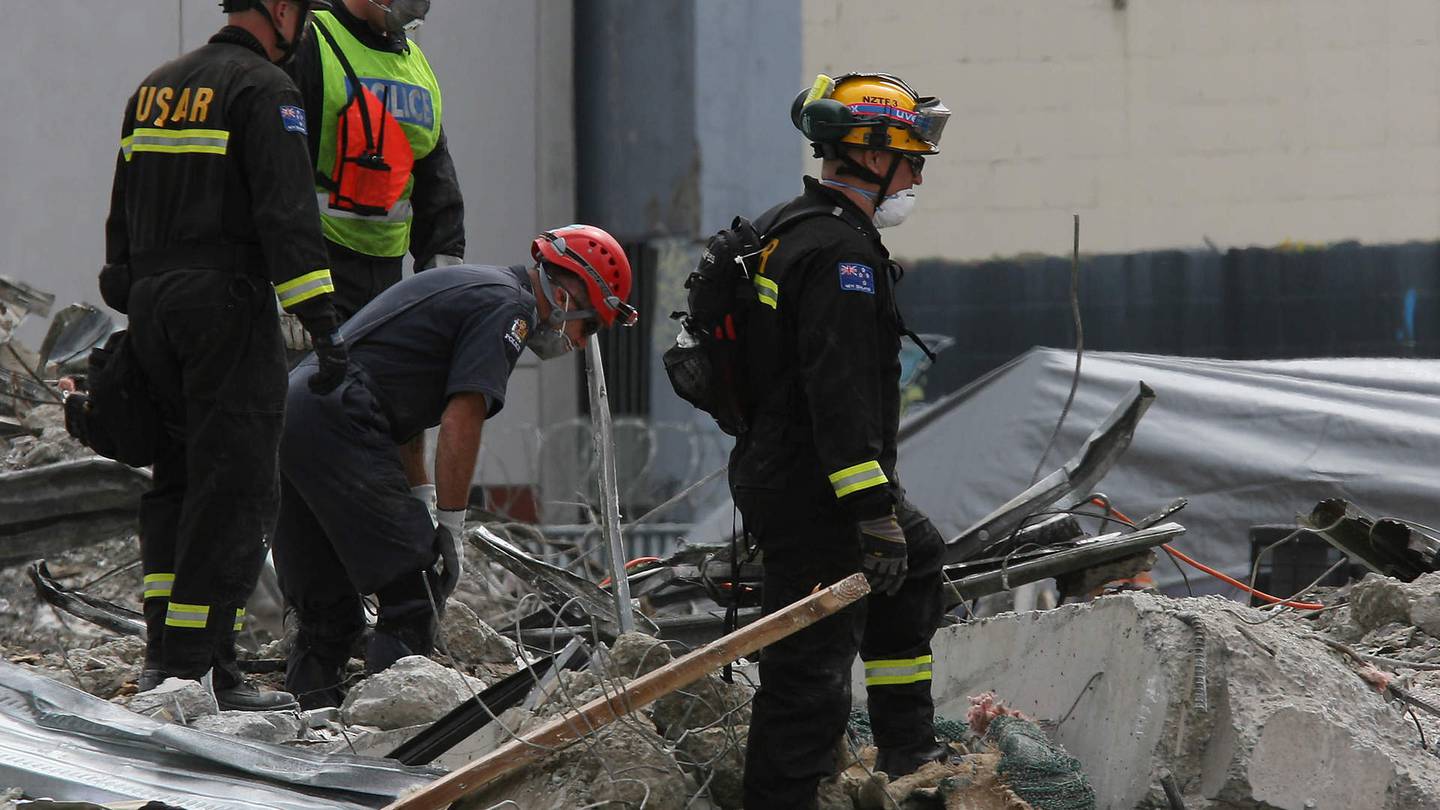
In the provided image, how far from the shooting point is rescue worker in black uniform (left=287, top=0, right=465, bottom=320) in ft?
17.0

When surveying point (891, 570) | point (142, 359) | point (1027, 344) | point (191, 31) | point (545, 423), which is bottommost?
point (545, 423)

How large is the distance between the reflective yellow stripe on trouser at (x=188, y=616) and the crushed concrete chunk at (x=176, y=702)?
149mm

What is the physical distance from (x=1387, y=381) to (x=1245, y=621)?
5.27 metres

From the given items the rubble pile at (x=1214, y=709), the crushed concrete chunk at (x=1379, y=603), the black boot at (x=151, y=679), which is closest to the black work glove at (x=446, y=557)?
the black boot at (x=151, y=679)

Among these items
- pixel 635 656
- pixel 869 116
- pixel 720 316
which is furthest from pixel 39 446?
pixel 869 116

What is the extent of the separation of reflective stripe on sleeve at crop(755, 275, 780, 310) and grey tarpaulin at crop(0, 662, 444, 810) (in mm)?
1286

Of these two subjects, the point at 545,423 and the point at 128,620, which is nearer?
the point at 128,620

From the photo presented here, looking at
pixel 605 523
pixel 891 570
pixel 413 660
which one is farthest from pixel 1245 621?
pixel 413 660

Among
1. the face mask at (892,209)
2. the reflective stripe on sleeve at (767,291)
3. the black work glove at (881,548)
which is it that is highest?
the face mask at (892,209)

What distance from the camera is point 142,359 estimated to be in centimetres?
425

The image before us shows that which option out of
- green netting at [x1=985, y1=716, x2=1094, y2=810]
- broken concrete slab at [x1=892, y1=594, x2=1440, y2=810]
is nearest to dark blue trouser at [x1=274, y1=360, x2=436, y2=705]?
green netting at [x1=985, y1=716, x2=1094, y2=810]

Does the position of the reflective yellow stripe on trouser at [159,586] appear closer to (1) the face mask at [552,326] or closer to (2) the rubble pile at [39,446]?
(1) the face mask at [552,326]

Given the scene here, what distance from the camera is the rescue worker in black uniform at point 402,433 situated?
15.3 ft

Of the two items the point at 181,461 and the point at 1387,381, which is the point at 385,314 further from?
the point at 1387,381
